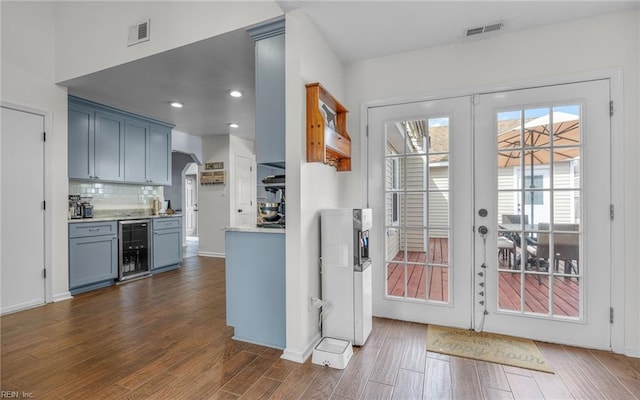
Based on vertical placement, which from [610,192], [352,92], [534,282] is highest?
[352,92]

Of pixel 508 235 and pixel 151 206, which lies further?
pixel 151 206

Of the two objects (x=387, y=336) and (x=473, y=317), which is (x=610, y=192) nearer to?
(x=473, y=317)

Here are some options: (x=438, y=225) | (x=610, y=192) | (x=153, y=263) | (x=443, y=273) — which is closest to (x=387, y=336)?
(x=443, y=273)

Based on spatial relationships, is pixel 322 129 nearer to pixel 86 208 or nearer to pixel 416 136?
pixel 416 136

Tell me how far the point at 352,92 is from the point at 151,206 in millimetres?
4214

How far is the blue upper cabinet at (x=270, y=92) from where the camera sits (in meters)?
2.24

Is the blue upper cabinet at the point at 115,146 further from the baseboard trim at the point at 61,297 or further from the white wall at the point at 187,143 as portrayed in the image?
the baseboard trim at the point at 61,297

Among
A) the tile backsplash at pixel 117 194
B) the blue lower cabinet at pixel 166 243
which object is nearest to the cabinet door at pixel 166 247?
the blue lower cabinet at pixel 166 243

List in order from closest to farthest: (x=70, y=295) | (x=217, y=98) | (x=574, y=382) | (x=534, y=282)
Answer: (x=574, y=382)
(x=534, y=282)
(x=70, y=295)
(x=217, y=98)

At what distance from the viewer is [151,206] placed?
5.23m

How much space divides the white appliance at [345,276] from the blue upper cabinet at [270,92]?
2.18 ft

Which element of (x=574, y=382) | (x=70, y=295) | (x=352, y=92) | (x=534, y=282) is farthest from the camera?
(x=70, y=295)

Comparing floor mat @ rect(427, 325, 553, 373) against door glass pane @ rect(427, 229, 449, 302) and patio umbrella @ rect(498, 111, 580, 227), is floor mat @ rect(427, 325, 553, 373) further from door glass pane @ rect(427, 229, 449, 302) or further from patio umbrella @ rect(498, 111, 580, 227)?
patio umbrella @ rect(498, 111, 580, 227)

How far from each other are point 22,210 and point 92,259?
3.14 ft
